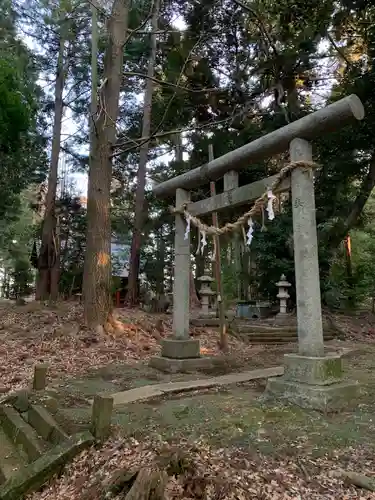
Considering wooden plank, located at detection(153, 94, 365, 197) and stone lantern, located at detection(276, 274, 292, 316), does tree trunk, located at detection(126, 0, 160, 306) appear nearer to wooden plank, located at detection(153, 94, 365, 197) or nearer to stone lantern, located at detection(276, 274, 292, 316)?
stone lantern, located at detection(276, 274, 292, 316)

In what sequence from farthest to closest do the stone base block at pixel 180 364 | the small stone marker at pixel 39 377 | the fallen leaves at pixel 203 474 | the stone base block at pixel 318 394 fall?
the stone base block at pixel 180 364 < the small stone marker at pixel 39 377 < the stone base block at pixel 318 394 < the fallen leaves at pixel 203 474

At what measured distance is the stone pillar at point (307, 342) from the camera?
4.58 m

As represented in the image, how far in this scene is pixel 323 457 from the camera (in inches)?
128

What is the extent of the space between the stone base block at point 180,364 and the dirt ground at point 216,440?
245 mm

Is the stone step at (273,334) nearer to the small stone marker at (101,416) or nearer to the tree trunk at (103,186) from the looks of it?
the tree trunk at (103,186)

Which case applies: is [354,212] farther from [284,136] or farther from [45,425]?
[45,425]

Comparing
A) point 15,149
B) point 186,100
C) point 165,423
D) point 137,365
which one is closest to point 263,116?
point 186,100

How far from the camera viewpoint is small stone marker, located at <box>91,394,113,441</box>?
3.70m

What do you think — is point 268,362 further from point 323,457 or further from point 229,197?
point 323,457

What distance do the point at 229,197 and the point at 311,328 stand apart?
7.97 ft

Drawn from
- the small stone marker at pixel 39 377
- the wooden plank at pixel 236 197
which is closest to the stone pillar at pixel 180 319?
the wooden plank at pixel 236 197

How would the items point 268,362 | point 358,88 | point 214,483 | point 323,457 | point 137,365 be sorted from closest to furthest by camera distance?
point 214,483, point 323,457, point 137,365, point 268,362, point 358,88

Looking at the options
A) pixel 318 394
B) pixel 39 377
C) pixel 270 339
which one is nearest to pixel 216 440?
pixel 318 394

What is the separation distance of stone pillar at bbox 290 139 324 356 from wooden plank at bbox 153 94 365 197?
0.18m
